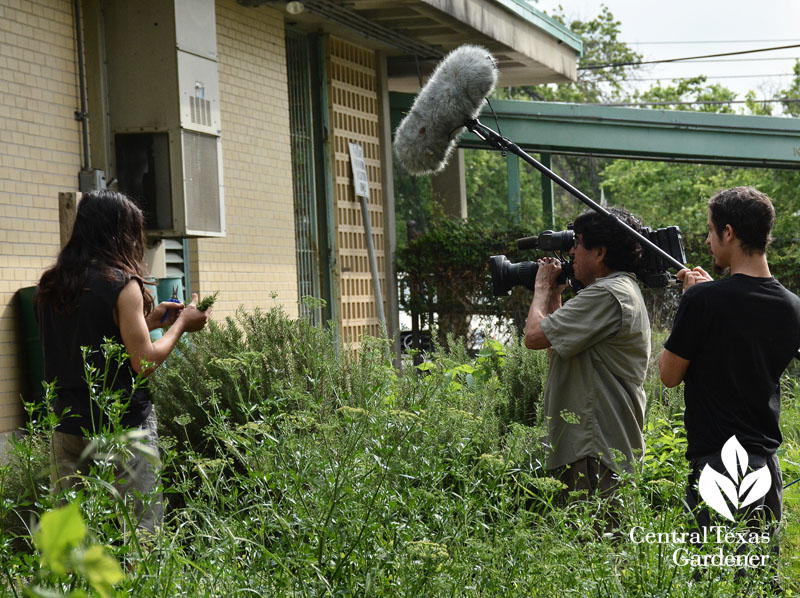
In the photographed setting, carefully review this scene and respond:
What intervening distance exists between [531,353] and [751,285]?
2702 mm

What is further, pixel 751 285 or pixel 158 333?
pixel 158 333

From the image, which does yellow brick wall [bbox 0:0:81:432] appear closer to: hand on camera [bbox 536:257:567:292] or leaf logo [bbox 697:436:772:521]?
hand on camera [bbox 536:257:567:292]

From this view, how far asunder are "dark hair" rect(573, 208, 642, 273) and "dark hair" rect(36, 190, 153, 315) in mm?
1744

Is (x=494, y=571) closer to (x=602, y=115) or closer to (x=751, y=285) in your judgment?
(x=751, y=285)

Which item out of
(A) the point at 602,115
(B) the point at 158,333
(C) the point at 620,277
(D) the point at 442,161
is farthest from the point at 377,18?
(C) the point at 620,277

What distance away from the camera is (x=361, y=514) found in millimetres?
2469

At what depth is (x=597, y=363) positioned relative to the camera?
147 inches

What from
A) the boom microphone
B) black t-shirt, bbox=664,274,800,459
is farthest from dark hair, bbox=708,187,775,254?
the boom microphone

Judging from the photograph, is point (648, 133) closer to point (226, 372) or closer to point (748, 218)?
point (226, 372)

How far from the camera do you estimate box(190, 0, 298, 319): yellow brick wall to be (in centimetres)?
912

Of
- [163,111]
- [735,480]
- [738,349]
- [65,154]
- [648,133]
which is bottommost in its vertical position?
[735,480]

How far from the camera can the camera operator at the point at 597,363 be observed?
3.63m

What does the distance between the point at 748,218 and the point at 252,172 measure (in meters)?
6.96

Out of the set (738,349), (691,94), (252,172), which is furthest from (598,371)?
(691,94)
